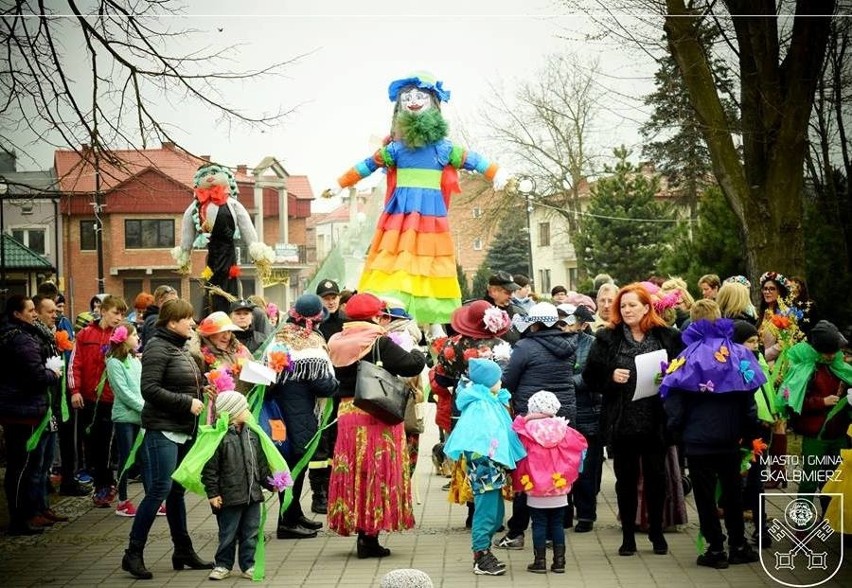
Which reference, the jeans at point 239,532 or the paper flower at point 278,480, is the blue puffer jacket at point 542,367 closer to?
the paper flower at point 278,480

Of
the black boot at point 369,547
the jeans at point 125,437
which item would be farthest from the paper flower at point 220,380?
the jeans at point 125,437

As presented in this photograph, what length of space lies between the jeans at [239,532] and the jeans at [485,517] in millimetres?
1458

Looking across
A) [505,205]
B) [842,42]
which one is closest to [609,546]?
[842,42]

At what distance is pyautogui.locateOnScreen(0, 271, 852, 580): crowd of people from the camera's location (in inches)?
313

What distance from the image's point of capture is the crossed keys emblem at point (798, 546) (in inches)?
308

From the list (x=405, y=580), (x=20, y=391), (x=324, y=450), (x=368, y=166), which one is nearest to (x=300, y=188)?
(x=368, y=166)

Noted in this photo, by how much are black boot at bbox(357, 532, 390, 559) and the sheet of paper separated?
2.07 metres

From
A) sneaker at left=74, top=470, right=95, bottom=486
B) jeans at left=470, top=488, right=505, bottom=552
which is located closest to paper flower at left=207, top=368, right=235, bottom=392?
jeans at left=470, top=488, right=505, bottom=552

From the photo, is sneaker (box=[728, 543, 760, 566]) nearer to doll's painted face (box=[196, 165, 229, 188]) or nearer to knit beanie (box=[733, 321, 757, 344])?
knit beanie (box=[733, 321, 757, 344])

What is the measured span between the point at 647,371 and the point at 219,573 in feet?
10.5

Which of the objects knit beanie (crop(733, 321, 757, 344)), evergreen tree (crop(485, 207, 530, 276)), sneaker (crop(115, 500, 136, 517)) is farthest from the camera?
evergreen tree (crop(485, 207, 530, 276))

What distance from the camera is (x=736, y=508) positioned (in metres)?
8.01

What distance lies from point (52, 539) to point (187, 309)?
2.72m

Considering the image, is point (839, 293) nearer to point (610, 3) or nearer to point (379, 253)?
point (610, 3)
